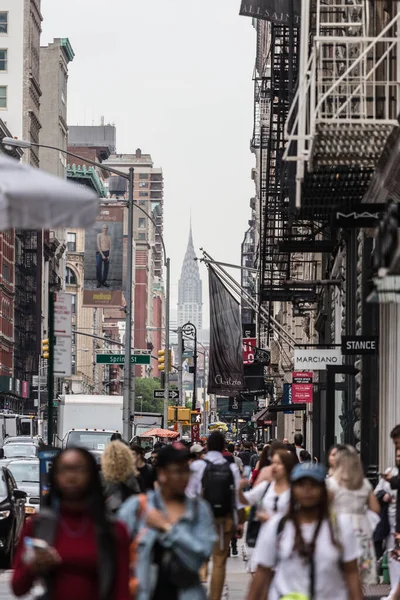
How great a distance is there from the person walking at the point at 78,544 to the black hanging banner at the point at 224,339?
33.1m

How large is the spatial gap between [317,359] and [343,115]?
24.7ft

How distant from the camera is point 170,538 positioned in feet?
27.3

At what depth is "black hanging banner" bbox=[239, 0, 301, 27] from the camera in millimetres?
27797

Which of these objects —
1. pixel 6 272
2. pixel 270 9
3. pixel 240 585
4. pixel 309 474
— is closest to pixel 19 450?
pixel 270 9

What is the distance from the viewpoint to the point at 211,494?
15.9 metres

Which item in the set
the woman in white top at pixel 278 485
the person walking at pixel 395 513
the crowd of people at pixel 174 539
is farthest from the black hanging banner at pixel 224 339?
the crowd of people at pixel 174 539

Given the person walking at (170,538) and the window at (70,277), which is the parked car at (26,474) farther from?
the window at (70,277)

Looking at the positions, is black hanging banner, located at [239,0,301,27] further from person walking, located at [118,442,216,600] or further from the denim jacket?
the denim jacket

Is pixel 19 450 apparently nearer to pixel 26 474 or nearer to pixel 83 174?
pixel 26 474

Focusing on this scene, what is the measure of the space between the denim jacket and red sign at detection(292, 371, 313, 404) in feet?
90.2

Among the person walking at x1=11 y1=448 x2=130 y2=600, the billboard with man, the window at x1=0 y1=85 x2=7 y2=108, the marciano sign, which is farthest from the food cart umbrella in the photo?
the window at x1=0 y1=85 x2=7 y2=108

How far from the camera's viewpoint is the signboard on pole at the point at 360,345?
22.2 m

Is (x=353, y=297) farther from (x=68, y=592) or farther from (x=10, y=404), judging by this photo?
(x=10, y=404)

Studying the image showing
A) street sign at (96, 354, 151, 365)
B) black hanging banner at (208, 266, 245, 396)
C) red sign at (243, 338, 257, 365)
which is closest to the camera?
street sign at (96, 354, 151, 365)
